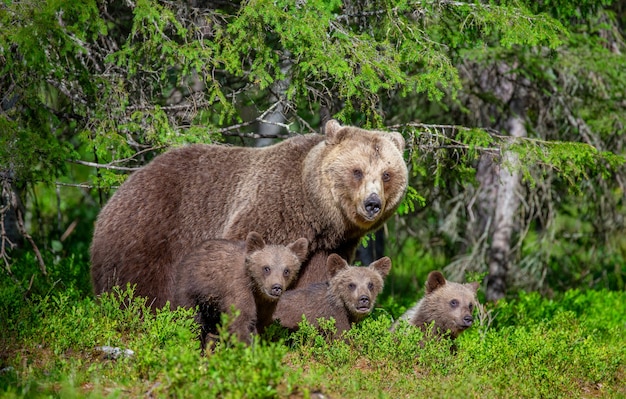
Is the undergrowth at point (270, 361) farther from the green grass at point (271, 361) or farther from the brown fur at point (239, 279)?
the brown fur at point (239, 279)

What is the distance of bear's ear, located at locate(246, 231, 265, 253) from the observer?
23.4 ft

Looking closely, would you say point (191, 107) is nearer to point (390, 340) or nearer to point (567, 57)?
point (390, 340)

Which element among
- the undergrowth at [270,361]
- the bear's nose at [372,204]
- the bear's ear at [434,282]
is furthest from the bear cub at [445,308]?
the bear's nose at [372,204]

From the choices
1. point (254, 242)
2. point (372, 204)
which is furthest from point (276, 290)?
point (372, 204)

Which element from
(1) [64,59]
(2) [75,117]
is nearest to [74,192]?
(2) [75,117]

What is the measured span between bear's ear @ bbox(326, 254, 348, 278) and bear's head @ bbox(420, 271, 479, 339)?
0.97 meters

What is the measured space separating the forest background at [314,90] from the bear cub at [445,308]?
100 cm

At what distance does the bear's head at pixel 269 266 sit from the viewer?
6.91m

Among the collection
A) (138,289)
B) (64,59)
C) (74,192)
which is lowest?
(74,192)

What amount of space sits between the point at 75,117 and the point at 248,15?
230 cm

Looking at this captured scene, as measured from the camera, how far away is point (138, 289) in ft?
26.6

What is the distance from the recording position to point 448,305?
26.6 feet

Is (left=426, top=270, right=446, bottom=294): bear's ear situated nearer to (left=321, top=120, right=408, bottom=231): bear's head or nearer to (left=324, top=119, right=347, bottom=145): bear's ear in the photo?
(left=321, top=120, right=408, bottom=231): bear's head

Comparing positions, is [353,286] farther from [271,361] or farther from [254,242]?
[271,361]
